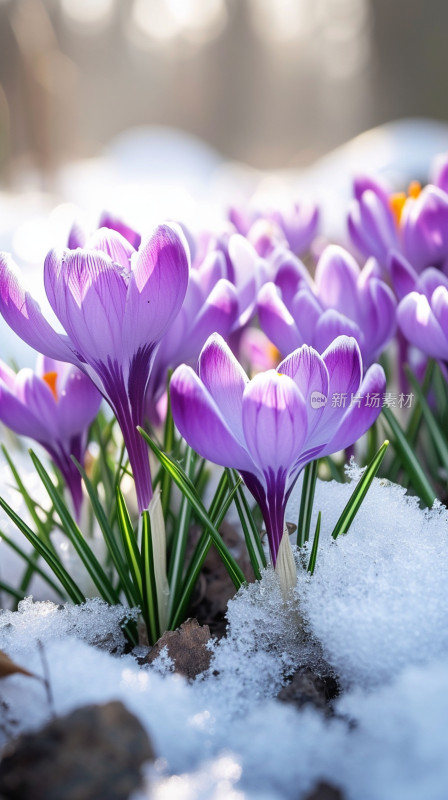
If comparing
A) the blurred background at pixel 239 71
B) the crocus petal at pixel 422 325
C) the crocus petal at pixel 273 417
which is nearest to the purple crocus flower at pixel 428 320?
the crocus petal at pixel 422 325

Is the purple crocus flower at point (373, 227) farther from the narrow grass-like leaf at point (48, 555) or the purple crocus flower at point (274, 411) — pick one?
the narrow grass-like leaf at point (48, 555)

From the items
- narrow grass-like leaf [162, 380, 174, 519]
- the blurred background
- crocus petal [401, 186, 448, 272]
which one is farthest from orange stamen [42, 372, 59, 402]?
the blurred background


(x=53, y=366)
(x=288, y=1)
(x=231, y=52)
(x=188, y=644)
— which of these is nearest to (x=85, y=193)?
(x=53, y=366)

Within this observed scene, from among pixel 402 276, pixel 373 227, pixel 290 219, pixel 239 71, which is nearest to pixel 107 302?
pixel 402 276

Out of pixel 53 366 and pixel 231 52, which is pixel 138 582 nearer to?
pixel 53 366

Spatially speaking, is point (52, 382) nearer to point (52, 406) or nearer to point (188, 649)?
point (52, 406)
